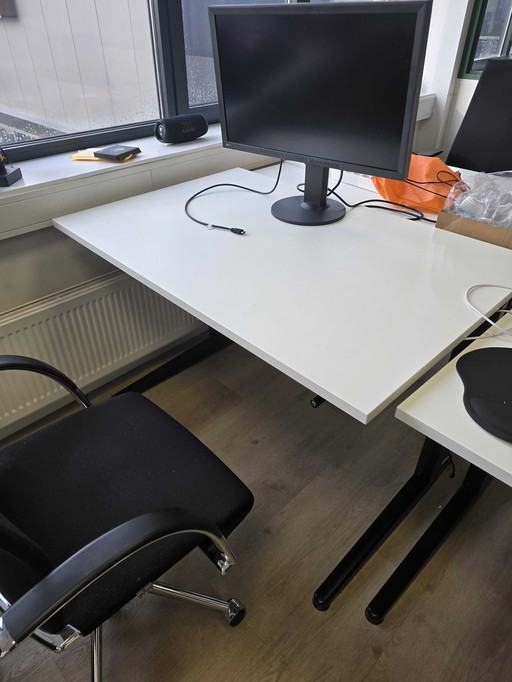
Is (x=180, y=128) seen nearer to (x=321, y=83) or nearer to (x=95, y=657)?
(x=321, y=83)

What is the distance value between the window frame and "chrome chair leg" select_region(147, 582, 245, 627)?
1435 millimetres

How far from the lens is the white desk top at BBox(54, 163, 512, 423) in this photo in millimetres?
882

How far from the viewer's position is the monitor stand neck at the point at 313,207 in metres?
1.40

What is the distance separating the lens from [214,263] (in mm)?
1200

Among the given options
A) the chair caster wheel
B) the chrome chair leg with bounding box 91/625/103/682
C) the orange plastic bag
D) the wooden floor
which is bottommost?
the wooden floor

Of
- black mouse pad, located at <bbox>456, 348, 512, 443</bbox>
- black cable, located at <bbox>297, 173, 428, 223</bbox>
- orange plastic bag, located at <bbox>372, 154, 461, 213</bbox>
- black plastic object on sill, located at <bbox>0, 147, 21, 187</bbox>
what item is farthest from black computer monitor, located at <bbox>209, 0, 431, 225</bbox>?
black plastic object on sill, located at <bbox>0, 147, 21, 187</bbox>

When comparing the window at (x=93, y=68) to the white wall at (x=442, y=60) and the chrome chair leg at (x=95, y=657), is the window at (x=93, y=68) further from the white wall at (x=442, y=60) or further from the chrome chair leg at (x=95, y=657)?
the white wall at (x=442, y=60)

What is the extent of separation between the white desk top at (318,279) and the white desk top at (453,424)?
0.04m

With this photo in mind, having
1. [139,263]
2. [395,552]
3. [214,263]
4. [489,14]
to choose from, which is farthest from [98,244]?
[489,14]

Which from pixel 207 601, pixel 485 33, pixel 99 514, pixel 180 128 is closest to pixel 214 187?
pixel 180 128

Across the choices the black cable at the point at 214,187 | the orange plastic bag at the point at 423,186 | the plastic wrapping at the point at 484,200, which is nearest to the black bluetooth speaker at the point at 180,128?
the black cable at the point at 214,187

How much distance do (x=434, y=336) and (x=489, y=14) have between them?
9.05ft

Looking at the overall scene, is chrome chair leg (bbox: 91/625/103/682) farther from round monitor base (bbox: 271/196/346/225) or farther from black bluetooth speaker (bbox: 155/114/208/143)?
black bluetooth speaker (bbox: 155/114/208/143)

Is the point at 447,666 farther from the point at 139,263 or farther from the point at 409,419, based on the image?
the point at 139,263
